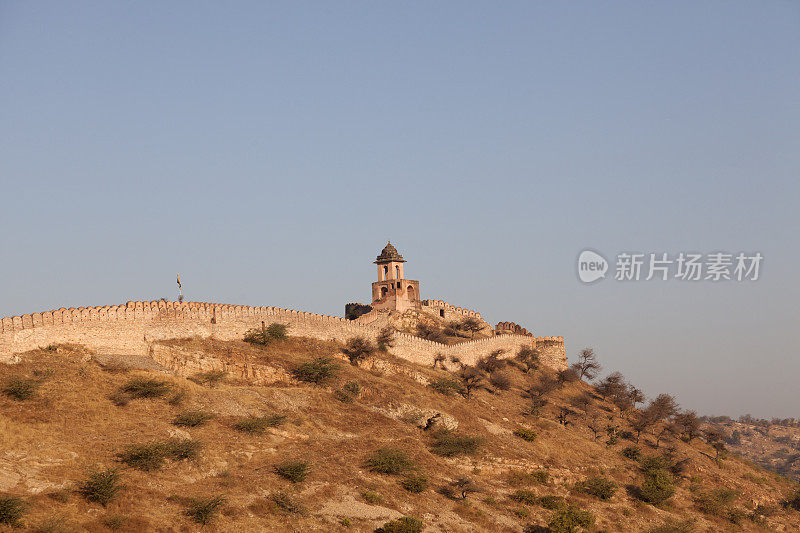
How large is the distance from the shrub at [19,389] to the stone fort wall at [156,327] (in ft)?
8.80

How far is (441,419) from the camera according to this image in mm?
37812

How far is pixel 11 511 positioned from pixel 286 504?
341 inches

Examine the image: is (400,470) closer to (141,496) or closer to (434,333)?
(141,496)

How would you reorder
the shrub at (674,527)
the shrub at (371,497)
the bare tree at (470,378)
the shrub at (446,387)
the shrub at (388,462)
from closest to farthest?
the shrub at (371,497) < the shrub at (388,462) < the shrub at (674,527) < the shrub at (446,387) < the bare tree at (470,378)

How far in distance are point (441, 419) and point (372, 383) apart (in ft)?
15.4

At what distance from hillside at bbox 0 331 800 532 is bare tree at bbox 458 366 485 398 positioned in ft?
11.1

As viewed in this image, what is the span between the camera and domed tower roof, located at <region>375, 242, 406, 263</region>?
224 feet

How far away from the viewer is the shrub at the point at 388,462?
29.8m

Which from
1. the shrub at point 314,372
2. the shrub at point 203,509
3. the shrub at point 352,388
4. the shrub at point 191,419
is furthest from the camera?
the shrub at point 314,372

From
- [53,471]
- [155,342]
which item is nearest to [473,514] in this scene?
[53,471]

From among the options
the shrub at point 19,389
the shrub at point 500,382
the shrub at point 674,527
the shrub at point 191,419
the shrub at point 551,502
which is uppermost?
the shrub at point 19,389

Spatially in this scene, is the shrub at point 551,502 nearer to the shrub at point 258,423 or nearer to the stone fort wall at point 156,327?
the shrub at point 258,423

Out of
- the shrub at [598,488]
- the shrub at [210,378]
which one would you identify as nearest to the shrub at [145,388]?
the shrub at [210,378]

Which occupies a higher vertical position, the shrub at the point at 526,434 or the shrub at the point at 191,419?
the shrub at the point at 191,419
